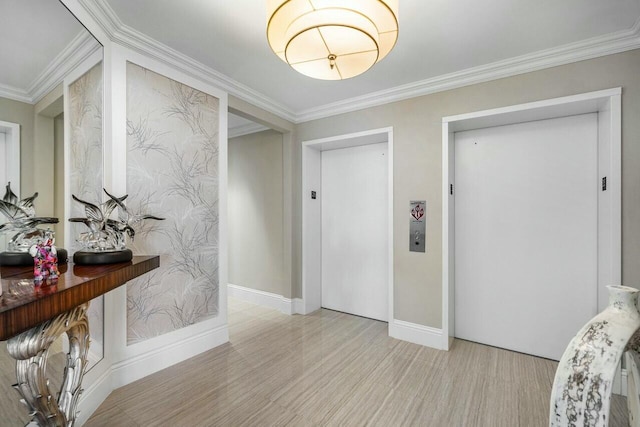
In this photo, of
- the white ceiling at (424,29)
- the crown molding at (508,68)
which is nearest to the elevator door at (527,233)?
the crown molding at (508,68)

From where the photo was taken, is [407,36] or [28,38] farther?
[407,36]

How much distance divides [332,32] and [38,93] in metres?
1.44

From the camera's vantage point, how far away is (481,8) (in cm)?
185

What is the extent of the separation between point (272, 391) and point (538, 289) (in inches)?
97.2

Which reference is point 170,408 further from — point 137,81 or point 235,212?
point 235,212

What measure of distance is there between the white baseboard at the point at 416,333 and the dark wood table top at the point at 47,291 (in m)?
2.52

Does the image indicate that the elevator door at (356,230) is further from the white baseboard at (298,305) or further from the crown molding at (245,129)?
the crown molding at (245,129)

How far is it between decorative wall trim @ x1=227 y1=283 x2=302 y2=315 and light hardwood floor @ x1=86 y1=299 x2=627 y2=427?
74 centimetres

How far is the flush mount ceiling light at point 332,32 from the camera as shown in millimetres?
1274

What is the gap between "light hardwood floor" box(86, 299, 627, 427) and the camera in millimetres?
1839

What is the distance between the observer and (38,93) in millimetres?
1381

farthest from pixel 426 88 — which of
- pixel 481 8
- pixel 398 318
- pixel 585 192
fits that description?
pixel 398 318

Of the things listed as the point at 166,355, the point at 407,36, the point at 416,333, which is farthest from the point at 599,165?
the point at 166,355

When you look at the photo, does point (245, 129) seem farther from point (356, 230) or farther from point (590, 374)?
point (590, 374)
